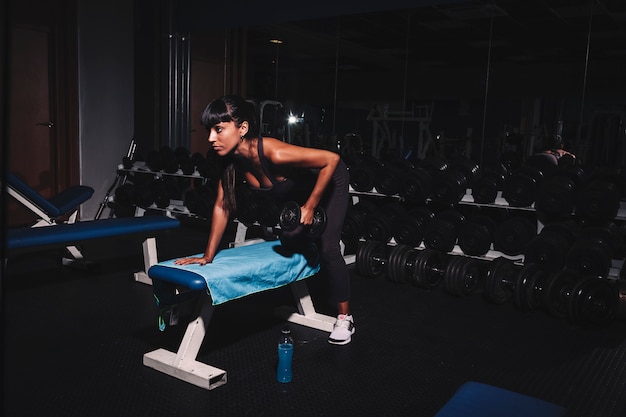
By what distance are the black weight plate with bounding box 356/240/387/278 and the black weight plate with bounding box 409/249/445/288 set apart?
0.24 meters

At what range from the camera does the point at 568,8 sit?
4.36m

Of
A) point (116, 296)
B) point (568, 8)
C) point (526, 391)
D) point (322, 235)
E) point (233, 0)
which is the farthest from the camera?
point (233, 0)

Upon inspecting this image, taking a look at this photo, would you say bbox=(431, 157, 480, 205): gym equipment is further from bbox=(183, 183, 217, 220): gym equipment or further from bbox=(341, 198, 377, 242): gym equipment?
bbox=(183, 183, 217, 220): gym equipment

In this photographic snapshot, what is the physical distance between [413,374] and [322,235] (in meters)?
0.62

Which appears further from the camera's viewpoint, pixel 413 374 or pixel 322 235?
pixel 322 235

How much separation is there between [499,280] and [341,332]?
1.03 meters

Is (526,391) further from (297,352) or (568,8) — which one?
(568,8)

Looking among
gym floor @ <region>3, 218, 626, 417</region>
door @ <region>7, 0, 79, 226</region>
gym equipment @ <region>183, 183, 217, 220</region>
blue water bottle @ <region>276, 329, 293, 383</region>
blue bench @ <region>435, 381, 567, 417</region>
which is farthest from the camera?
door @ <region>7, 0, 79, 226</region>

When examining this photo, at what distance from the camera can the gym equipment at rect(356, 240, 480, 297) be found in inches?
119

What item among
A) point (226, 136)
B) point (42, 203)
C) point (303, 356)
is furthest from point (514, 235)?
point (42, 203)

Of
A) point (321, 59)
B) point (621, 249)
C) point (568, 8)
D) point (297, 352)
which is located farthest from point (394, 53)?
point (297, 352)

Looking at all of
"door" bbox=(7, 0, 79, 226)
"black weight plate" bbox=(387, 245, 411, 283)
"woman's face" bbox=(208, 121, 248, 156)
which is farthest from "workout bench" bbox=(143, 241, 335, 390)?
"door" bbox=(7, 0, 79, 226)

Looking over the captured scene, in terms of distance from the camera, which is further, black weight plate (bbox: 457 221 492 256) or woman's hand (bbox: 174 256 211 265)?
black weight plate (bbox: 457 221 492 256)

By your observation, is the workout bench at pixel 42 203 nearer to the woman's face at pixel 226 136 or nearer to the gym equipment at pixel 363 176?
the woman's face at pixel 226 136
